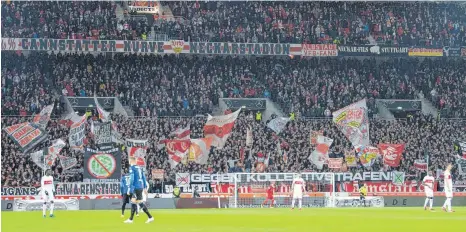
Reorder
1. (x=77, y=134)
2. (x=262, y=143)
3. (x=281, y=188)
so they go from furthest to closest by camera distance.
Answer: (x=262, y=143), (x=77, y=134), (x=281, y=188)

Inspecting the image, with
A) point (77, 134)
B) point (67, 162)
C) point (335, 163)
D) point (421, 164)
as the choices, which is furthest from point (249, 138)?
point (67, 162)

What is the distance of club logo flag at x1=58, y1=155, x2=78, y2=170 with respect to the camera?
45875 millimetres

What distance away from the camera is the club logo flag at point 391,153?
49.6m

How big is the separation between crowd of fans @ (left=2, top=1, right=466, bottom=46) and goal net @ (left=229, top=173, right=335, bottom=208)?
1831 centimetres

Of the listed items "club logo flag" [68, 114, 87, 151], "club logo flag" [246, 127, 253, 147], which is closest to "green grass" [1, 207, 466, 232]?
"club logo flag" [68, 114, 87, 151]

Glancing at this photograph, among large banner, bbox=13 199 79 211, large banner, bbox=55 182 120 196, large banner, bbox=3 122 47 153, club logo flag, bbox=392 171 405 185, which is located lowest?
large banner, bbox=13 199 79 211

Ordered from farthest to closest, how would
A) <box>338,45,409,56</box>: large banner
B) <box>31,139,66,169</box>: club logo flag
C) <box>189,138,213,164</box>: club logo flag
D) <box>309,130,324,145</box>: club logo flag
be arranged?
<box>338,45,409,56</box>: large banner → <box>309,130,324,145</box>: club logo flag → <box>189,138,213,164</box>: club logo flag → <box>31,139,66,169</box>: club logo flag

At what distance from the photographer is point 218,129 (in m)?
50.0

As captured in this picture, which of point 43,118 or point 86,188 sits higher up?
point 43,118

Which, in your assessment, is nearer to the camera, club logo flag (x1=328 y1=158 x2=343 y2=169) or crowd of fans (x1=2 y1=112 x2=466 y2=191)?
crowd of fans (x1=2 y1=112 x2=466 y2=191)

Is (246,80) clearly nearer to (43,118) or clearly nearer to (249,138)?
(249,138)

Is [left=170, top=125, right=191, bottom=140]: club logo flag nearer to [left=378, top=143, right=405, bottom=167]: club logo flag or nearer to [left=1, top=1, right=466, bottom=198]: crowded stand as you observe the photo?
[left=1, top=1, right=466, bottom=198]: crowded stand

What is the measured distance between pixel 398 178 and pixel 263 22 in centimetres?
2073

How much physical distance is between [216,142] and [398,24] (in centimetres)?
2355
